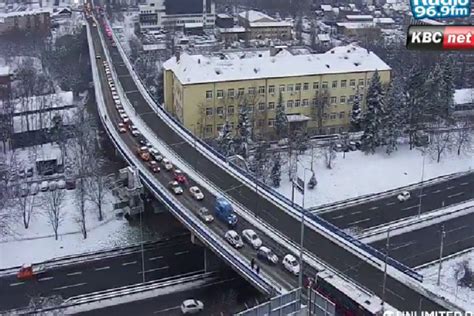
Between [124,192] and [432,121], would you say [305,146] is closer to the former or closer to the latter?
[432,121]

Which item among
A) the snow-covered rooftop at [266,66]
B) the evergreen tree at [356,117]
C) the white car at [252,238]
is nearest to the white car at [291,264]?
the white car at [252,238]

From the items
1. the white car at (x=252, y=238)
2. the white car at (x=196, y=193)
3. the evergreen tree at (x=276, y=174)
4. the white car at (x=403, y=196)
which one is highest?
the white car at (x=196, y=193)

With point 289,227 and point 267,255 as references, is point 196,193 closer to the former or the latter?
point 289,227

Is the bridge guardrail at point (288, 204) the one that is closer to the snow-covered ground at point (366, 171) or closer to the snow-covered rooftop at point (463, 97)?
the snow-covered ground at point (366, 171)

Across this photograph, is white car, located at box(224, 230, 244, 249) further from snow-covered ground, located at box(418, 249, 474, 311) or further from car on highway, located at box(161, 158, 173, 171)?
car on highway, located at box(161, 158, 173, 171)

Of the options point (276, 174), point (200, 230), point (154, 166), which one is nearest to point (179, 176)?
point (154, 166)
